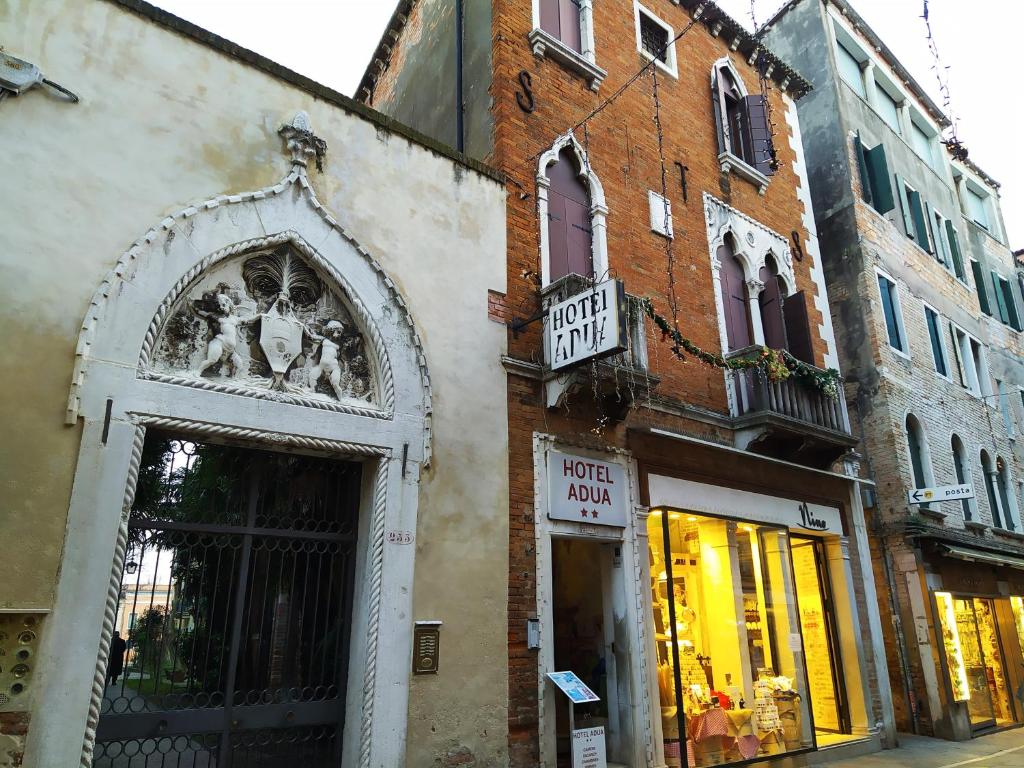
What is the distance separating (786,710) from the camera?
377 inches

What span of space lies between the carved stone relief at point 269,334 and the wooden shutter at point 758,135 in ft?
29.1

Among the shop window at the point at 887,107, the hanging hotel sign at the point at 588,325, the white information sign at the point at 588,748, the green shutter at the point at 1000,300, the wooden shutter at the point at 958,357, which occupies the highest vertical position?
the shop window at the point at 887,107

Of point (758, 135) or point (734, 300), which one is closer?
point (734, 300)

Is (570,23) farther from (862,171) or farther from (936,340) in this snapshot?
(936,340)

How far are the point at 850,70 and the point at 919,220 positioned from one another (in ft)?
12.9

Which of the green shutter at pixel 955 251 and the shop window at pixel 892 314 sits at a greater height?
the green shutter at pixel 955 251

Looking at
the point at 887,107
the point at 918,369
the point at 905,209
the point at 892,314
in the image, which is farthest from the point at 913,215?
the point at 918,369

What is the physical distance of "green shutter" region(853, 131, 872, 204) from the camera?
15.3 meters

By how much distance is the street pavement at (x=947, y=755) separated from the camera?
31.6ft

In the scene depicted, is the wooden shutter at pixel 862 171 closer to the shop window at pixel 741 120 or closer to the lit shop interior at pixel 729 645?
the shop window at pixel 741 120

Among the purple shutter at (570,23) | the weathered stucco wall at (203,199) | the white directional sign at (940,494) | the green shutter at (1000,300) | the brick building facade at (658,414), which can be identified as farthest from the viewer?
the green shutter at (1000,300)

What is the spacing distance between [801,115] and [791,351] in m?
7.67

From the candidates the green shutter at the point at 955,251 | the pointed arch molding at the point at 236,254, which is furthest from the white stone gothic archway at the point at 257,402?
the green shutter at the point at 955,251

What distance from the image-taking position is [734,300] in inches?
455
